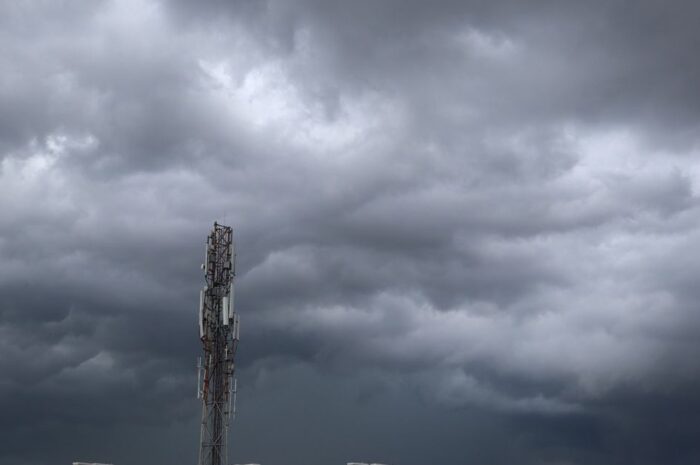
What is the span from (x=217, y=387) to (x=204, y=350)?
4.91 meters

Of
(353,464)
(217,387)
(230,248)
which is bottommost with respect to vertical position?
(353,464)

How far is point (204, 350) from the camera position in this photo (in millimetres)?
110125

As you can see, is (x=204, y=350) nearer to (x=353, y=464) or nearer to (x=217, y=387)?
(x=217, y=387)

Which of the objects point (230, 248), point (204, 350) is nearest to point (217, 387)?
point (204, 350)

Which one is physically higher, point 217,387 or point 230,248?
point 230,248

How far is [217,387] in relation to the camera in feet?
355

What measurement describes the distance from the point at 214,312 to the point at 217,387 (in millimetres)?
9082

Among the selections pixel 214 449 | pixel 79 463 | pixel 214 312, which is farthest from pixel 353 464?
pixel 79 463

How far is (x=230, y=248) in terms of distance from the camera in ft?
367

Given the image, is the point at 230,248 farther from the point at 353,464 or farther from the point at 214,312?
the point at 353,464

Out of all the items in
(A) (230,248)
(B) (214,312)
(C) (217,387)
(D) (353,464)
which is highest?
(A) (230,248)

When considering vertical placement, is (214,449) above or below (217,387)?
below

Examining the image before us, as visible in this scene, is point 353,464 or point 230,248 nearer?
point 353,464

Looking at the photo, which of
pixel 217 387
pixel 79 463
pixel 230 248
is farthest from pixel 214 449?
pixel 230 248
